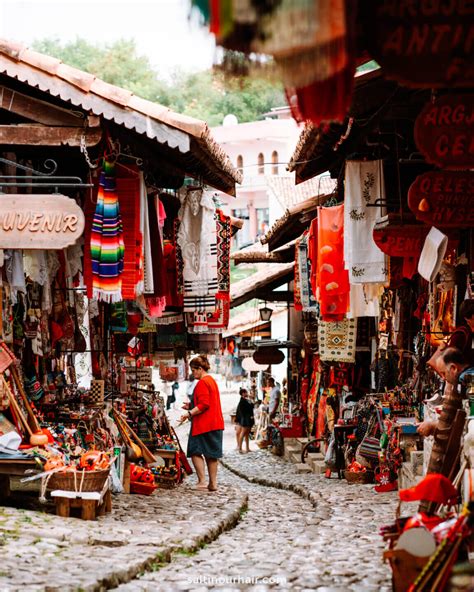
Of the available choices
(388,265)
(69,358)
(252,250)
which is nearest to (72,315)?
(69,358)

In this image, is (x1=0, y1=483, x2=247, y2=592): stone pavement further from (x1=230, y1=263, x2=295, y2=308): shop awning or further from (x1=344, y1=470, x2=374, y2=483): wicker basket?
(x1=230, y1=263, x2=295, y2=308): shop awning

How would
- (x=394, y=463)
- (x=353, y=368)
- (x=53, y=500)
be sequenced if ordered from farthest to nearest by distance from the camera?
(x=353, y=368) → (x=394, y=463) → (x=53, y=500)

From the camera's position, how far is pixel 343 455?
17344 mm

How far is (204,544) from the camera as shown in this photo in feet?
34.0

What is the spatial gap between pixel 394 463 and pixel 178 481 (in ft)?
11.4

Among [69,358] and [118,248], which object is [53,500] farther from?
[69,358]

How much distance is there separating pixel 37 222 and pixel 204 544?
3.60 metres

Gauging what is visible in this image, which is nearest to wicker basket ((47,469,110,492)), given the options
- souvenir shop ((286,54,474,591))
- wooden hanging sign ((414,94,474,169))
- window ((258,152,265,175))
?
souvenir shop ((286,54,474,591))

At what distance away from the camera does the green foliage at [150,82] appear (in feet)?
220

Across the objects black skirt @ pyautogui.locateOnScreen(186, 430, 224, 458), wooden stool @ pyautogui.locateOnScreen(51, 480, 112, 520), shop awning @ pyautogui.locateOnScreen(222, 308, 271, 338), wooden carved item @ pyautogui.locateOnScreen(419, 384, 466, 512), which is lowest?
wooden stool @ pyautogui.locateOnScreen(51, 480, 112, 520)

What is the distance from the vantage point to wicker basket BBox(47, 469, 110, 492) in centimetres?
1073

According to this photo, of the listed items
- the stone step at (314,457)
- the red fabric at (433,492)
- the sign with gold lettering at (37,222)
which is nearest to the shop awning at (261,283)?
the stone step at (314,457)

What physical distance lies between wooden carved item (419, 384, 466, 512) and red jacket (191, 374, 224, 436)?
6681 mm

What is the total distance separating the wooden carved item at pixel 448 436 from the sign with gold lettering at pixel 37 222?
12.5 feet
